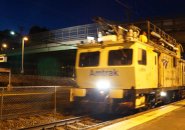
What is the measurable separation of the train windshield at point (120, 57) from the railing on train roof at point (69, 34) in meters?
24.7

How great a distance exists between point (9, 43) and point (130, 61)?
2330 inches

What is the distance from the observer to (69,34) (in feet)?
145

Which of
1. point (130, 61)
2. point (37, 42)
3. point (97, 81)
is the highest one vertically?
point (37, 42)

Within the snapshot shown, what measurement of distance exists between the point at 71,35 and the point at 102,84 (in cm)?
3084

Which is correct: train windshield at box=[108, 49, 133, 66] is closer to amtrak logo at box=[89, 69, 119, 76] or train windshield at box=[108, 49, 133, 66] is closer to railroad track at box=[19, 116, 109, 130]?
amtrak logo at box=[89, 69, 119, 76]

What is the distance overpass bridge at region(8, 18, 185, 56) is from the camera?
38844 mm

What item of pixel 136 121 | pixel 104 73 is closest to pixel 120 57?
pixel 104 73

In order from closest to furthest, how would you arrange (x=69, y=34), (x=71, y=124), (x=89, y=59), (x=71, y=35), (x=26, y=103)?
(x=71, y=124), (x=89, y=59), (x=26, y=103), (x=71, y=35), (x=69, y=34)

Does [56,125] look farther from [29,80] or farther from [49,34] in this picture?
[49,34]

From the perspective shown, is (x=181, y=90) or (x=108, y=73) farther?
(x=181, y=90)

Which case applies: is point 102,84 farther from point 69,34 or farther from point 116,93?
point 69,34

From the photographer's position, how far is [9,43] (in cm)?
6869

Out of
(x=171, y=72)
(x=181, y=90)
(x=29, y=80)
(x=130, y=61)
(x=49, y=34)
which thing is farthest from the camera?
(x=49, y=34)

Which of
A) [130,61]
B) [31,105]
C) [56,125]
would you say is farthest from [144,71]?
[31,105]
